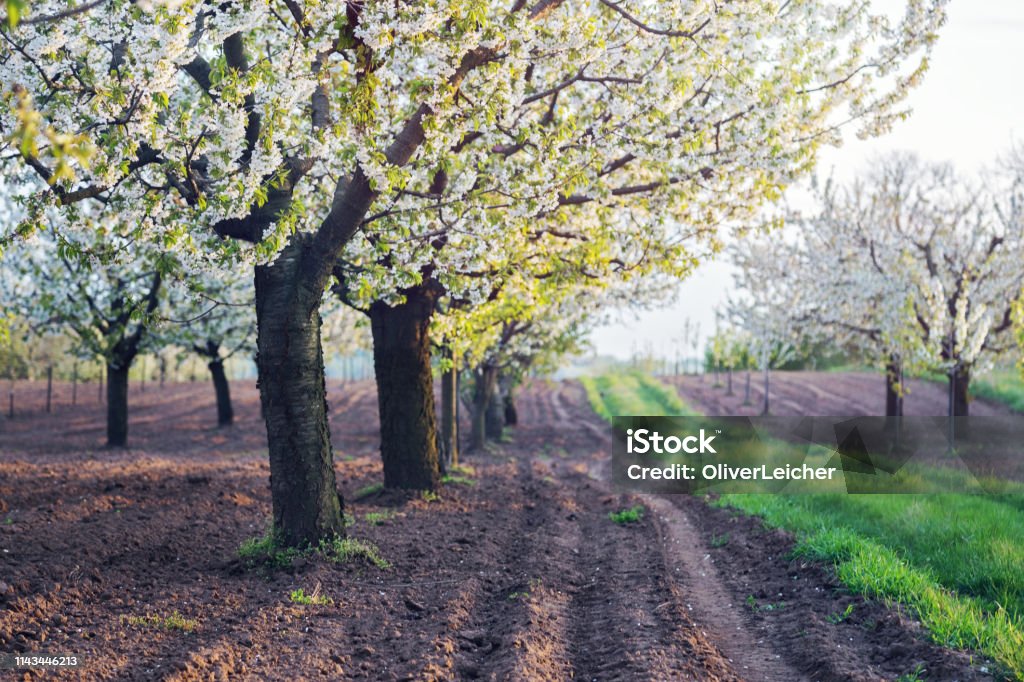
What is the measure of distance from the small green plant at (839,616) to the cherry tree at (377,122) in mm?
6142

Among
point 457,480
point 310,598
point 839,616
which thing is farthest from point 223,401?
point 839,616

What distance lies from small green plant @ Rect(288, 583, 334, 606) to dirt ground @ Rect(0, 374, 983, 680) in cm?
14

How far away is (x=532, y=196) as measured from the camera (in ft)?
39.3

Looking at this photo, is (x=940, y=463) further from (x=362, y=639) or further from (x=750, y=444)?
(x=362, y=639)

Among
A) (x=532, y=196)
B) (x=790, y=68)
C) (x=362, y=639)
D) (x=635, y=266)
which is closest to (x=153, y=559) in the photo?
(x=362, y=639)

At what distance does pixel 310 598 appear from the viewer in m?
9.53

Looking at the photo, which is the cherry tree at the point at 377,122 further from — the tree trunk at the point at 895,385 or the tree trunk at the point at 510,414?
the tree trunk at the point at 510,414

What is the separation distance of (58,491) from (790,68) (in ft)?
44.9

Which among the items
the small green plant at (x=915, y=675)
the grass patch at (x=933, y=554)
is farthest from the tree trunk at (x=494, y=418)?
the small green plant at (x=915, y=675)

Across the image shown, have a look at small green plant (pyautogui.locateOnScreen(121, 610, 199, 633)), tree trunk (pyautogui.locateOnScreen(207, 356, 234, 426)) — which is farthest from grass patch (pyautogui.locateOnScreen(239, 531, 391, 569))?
tree trunk (pyautogui.locateOnScreen(207, 356, 234, 426))

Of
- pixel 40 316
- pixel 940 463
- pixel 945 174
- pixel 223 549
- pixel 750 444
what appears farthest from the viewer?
pixel 945 174

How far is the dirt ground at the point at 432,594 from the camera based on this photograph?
7.90m

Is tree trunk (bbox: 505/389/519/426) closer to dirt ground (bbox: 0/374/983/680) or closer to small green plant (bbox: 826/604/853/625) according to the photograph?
dirt ground (bbox: 0/374/983/680)

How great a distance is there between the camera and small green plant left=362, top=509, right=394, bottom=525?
14.0 metres
